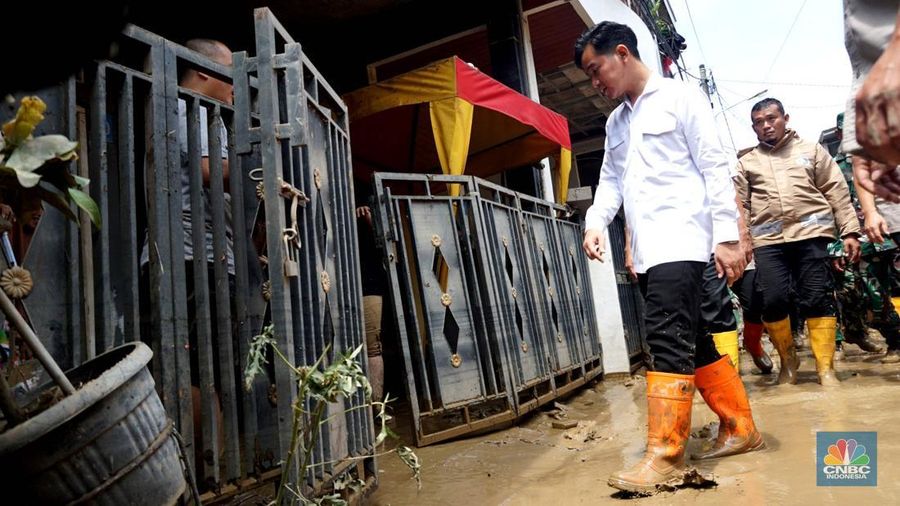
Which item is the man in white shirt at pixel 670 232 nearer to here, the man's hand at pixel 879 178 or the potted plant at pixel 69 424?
the man's hand at pixel 879 178

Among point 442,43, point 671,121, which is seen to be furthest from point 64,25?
point 442,43

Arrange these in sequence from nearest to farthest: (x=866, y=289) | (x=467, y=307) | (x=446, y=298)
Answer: (x=446, y=298)
(x=467, y=307)
(x=866, y=289)

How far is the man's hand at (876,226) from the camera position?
156 inches

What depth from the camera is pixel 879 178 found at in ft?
4.67

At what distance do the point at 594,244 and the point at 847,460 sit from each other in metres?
1.34

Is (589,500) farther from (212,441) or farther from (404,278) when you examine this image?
(404,278)

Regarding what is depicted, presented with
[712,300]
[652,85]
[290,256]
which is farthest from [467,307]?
[290,256]

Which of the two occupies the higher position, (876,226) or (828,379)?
(876,226)

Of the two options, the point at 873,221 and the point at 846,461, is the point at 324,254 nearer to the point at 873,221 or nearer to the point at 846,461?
the point at 846,461

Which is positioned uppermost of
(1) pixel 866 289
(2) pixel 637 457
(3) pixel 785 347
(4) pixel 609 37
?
(4) pixel 609 37

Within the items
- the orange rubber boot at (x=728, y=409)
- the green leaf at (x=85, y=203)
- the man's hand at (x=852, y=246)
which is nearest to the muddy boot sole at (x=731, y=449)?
the orange rubber boot at (x=728, y=409)

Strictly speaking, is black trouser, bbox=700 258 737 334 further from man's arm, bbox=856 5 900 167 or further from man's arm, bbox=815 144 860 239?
man's arm, bbox=815 144 860 239

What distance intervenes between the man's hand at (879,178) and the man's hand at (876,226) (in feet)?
10.0

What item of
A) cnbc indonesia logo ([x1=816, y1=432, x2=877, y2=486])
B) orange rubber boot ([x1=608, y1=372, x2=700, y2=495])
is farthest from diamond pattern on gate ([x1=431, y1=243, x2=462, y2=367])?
cnbc indonesia logo ([x1=816, y1=432, x2=877, y2=486])
